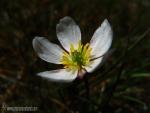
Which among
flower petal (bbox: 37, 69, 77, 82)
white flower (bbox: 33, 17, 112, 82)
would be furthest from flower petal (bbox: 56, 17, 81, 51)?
flower petal (bbox: 37, 69, 77, 82)

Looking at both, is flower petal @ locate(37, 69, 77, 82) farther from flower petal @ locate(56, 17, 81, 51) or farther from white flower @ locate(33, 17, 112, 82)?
flower petal @ locate(56, 17, 81, 51)

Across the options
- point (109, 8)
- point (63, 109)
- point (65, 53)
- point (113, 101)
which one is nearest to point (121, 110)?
point (113, 101)

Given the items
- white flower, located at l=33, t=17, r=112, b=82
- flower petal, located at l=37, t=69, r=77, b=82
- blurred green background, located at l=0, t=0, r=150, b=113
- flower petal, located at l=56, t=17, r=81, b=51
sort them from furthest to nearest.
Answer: blurred green background, located at l=0, t=0, r=150, b=113, flower petal, located at l=56, t=17, r=81, b=51, white flower, located at l=33, t=17, r=112, b=82, flower petal, located at l=37, t=69, r=77, b=82

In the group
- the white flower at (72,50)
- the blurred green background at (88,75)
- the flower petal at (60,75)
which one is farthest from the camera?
the blurred green background at (88,75)

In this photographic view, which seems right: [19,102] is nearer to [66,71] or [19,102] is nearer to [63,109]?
[63,109]

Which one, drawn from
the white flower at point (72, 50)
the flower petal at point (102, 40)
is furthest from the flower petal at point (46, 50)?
the flower petal at point (102, 40)

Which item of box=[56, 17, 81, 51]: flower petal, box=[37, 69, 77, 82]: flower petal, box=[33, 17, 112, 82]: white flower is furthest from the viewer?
box=[56, 17, 81, 51]: flower petal

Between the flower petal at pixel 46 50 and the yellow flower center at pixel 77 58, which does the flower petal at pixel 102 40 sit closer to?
the yellow flower center at pixel 77 58
